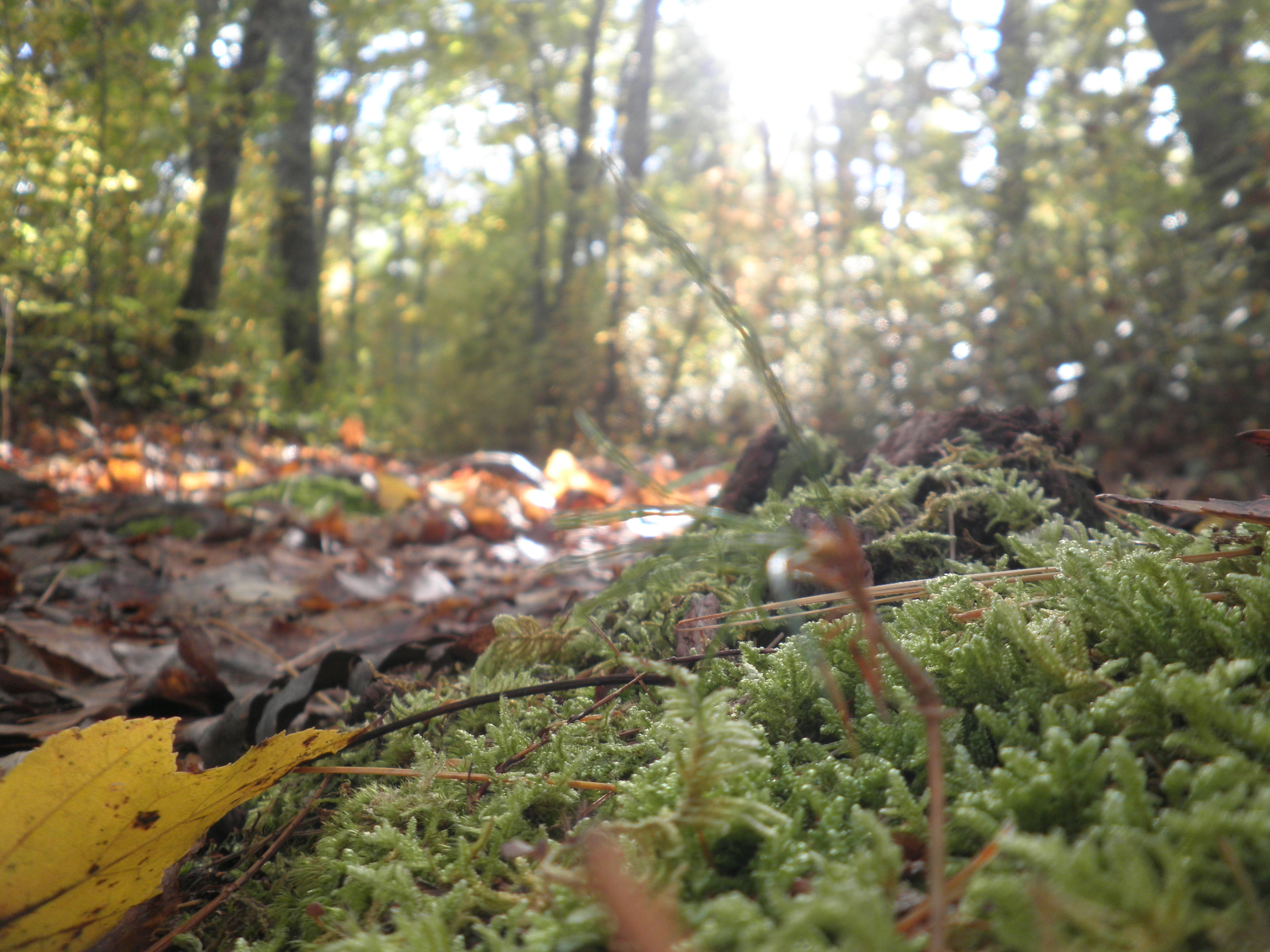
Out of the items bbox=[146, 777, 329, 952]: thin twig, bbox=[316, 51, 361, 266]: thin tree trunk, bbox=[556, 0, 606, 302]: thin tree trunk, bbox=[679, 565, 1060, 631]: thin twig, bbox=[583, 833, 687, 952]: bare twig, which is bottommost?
bbox=[146, 777, 329, 952]: thin twig

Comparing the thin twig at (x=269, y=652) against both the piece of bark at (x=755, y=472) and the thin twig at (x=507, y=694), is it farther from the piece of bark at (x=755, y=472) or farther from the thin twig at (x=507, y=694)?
the piece of bark at (x=755, y=472)

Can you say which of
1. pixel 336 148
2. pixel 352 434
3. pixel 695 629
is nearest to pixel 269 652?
pixel 695 629

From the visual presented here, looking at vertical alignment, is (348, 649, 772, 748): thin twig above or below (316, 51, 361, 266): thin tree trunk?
below

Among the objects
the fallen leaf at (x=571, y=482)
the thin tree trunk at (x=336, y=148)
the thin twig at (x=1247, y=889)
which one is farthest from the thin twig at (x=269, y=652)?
the thin tree trunk at (x=336, y=148)

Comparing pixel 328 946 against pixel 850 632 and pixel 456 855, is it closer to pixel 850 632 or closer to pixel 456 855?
pixel 456 855

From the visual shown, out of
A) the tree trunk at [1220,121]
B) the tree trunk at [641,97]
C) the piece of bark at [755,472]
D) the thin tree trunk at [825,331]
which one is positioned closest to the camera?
the piece of bark at [755,472]

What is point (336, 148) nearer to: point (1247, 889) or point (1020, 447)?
point (1020, 447)

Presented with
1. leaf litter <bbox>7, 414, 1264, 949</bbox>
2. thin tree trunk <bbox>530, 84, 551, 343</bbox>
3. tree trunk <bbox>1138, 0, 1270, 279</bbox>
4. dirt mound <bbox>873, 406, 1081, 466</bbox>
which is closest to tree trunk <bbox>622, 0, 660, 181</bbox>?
thin tree trunk <bbox>530, 84, 551, 343</bbox>

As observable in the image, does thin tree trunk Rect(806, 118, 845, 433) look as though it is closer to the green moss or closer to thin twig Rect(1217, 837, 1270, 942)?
the green moss
